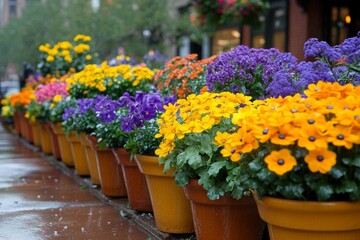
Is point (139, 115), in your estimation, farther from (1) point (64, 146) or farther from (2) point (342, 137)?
(1) point (64, 146)

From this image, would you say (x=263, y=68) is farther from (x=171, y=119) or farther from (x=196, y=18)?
(x=196, y=18)

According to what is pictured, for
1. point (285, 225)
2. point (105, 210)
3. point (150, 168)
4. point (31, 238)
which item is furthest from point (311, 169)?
point (105, 210)

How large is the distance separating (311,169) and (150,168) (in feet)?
6.54

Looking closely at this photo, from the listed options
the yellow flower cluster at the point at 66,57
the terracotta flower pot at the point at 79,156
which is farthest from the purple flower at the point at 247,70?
the yellow flower cluster at the point at 66,57

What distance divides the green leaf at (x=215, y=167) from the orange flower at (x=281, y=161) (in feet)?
2.36

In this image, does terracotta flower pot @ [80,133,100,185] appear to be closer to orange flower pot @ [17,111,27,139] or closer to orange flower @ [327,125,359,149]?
orange flower @ [327,125,359,149]

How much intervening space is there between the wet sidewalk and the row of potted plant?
37 centimetres

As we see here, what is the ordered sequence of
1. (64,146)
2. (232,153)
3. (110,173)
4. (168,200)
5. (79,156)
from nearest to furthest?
(232,153) < (168,200) < (110,173) < (79,156) < (64,146)

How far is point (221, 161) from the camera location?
384 centimetres

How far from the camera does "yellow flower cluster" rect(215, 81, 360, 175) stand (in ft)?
9.67

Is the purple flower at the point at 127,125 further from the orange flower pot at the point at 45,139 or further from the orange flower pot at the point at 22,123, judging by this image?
the orange flower pot at the point at 22,123

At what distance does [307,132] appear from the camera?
9.82 feet

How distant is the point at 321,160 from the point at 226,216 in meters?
1.13

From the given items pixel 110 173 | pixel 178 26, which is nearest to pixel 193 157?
pixel 110 173
